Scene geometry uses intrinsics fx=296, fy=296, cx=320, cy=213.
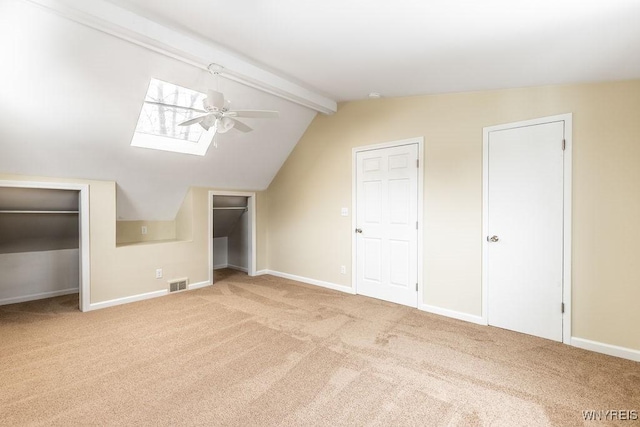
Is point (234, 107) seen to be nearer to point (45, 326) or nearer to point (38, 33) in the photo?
point (38, 33)

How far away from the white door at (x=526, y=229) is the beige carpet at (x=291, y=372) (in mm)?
250

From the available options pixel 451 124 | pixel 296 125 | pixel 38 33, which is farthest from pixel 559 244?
pixel 38 33

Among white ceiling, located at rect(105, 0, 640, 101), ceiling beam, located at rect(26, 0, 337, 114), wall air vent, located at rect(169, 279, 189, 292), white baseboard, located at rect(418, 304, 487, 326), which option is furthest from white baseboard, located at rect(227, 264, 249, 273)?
white ceiling, located at rect(105, 0, 640, 101)

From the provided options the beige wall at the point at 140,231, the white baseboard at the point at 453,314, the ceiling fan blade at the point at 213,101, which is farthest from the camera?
the beige wall at the point at 140,231

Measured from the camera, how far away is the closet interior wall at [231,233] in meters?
5.52

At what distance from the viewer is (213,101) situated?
257 centimetres

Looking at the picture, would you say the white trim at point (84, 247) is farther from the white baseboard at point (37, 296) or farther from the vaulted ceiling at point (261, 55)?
the white baseboard at point (37, 296)

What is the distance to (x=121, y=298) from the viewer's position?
12.7 feet

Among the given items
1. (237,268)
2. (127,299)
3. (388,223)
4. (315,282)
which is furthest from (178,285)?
(388,223)

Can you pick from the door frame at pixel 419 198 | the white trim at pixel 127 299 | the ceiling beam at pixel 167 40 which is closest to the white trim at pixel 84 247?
the white trim at pixel 127 299

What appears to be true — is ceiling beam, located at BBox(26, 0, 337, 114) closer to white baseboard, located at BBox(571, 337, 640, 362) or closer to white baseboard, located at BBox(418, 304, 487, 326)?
white baseboard, located at BBox(418, 304, 487, 326)

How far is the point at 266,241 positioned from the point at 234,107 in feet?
8.78

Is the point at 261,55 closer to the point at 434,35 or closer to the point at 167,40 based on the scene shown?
the point at 167,40

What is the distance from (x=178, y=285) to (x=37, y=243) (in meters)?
1.92
